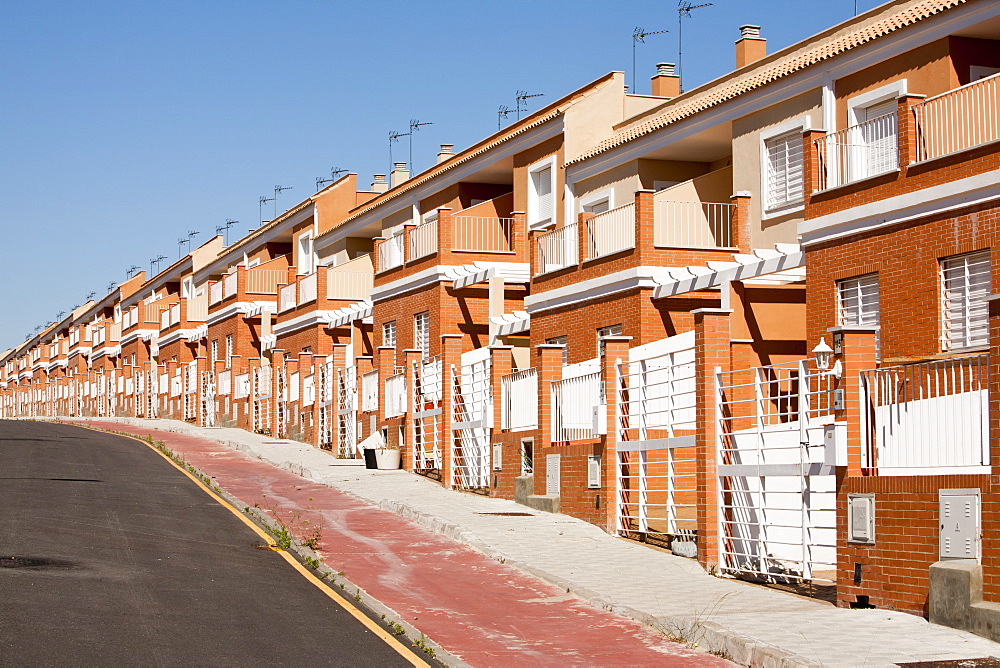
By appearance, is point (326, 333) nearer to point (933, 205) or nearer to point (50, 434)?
point (50, 434)

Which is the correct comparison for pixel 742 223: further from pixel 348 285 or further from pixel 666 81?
pixel 348 285

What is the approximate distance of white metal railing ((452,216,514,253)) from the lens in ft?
104

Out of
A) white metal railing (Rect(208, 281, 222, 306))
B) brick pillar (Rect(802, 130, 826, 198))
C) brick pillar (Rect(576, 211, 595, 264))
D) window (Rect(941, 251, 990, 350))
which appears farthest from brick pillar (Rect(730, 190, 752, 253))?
white metal railing (Rect(208, 281, 222, 306))

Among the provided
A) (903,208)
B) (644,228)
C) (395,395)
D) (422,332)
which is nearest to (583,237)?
(644,228)

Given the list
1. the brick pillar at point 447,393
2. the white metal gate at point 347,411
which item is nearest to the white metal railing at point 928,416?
the brick pillar at point 447,393

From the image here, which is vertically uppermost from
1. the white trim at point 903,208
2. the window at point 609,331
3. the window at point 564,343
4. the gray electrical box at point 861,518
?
the white trim at point 903,208

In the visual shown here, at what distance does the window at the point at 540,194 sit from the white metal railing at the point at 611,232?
505 cm

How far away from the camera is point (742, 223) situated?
79.7 ft

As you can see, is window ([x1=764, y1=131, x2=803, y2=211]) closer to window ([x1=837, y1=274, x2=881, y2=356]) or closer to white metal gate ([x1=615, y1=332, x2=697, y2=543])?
window ([x1=837, y1=274, x2=881, y2=356])

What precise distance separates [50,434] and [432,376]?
17016 mm

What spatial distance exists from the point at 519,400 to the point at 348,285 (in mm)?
19768

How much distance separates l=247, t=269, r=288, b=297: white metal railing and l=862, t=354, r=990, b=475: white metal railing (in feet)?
130

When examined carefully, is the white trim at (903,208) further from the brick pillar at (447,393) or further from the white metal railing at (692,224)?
the brick pillar at (447,393)

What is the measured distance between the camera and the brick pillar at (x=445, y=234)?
1230 inches
